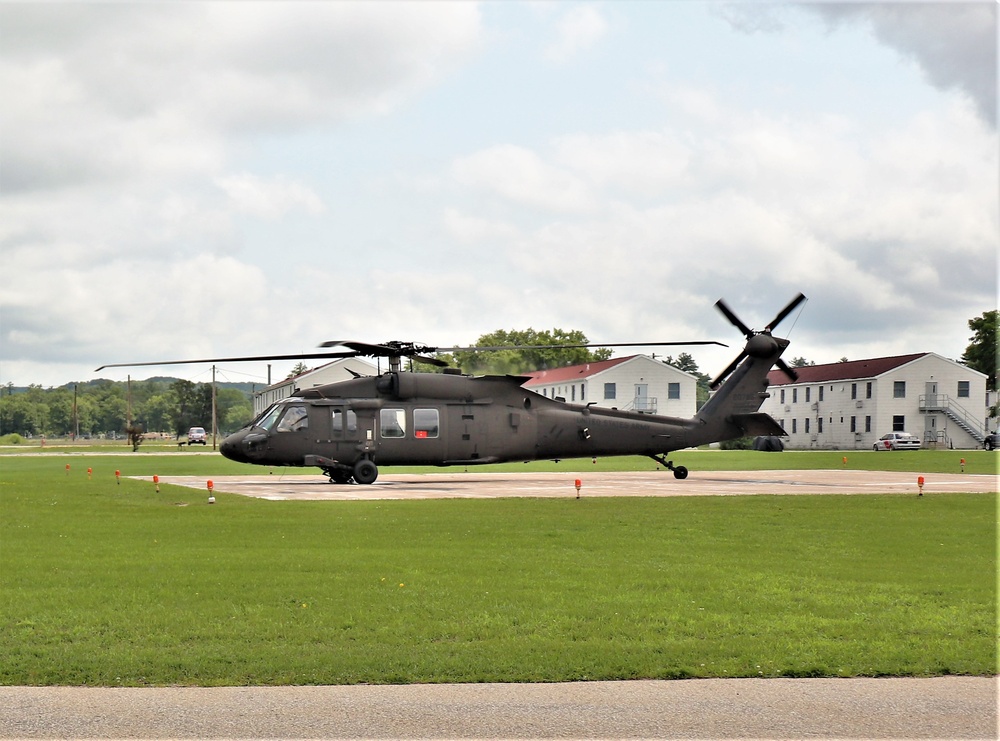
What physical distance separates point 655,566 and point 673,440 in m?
22.7

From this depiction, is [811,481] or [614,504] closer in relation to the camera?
[614,504]

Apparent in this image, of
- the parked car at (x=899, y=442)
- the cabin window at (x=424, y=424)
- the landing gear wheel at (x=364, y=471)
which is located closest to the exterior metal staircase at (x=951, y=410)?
the parked car at (x=899, y=442)

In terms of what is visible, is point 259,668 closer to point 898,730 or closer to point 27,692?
point 27,692

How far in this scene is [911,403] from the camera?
97.2 metres

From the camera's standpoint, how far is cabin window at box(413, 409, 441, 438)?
33875mm

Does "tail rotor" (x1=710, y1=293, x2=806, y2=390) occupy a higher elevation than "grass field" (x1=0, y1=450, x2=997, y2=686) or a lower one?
higher

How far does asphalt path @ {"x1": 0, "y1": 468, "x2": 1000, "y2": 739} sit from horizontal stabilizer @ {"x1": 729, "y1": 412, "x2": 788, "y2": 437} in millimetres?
30450

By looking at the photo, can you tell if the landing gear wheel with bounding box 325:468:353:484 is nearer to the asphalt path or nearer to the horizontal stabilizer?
the horizontal stabilizer

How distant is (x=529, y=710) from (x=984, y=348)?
121 meters

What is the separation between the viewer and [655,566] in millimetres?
15469

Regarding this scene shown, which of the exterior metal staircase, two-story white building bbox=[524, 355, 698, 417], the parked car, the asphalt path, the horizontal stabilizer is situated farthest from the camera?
two-story white building bbox=[524, 355, 698, 417]

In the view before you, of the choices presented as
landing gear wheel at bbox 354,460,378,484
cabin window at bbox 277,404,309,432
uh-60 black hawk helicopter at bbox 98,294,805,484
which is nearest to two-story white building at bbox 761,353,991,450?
uh-60 black hawk helicopter at bbox 98,294,805,484

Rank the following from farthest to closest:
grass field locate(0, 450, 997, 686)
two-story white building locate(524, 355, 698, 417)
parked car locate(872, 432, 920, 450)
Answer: two-story white building locate(524, 355, 698, 417) → parked car locate(872, 432, 920, 450) → grass field locate(0, 450, 997, 686)

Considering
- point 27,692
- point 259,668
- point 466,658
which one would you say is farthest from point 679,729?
point 27,692
